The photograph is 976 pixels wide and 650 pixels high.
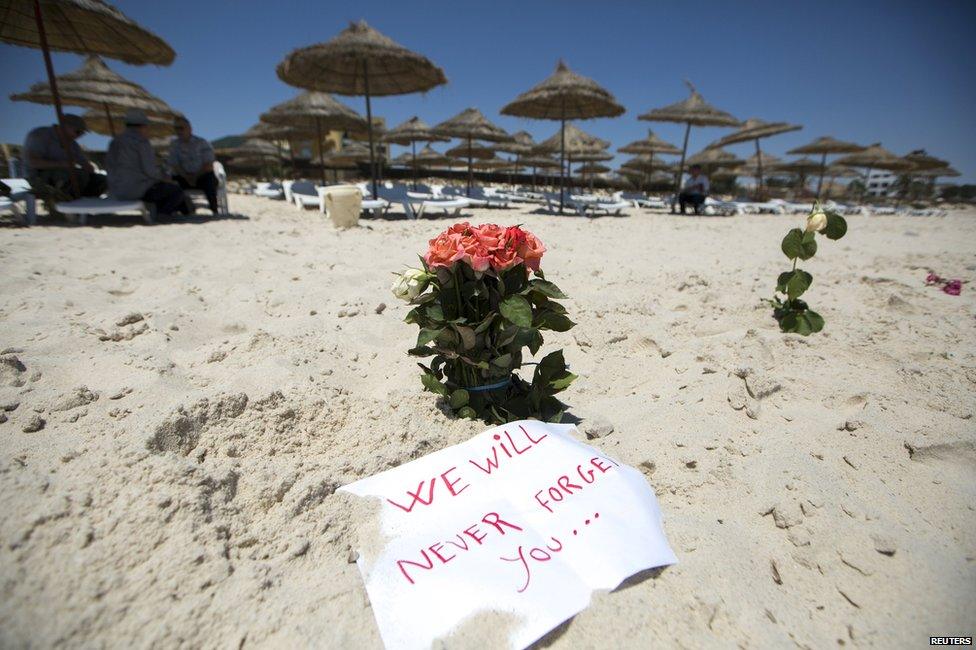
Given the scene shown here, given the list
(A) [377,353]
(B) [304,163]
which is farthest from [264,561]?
(B) [304,163]

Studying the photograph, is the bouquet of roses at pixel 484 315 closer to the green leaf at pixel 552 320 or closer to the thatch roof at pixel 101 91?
the green leaf at pixel 552 320

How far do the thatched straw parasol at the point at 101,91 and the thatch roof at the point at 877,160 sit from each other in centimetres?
2071

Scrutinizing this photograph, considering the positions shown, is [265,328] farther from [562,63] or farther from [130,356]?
[562,63]

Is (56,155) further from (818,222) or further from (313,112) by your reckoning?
(818,222)

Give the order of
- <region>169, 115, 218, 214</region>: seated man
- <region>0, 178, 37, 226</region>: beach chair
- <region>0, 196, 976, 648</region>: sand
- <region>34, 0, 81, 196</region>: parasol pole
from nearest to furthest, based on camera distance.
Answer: <region>0, 196, 976, 648</region>: sand → <region>0, 178, 37, 226</region>: beach chair → <region>34, 0, 81, 196</region>: parasol pole → <region>169, 115, 218, 214</region>: seated man

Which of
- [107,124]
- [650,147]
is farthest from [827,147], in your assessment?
[107,124]

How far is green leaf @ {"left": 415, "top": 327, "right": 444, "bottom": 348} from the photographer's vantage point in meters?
1.22

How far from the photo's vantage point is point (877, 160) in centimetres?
1598

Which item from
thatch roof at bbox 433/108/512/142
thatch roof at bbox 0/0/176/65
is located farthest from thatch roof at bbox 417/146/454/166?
thatch roof at bbox 0/0/176/65

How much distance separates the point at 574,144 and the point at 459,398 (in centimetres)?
1459

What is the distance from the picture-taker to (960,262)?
11.8 ft

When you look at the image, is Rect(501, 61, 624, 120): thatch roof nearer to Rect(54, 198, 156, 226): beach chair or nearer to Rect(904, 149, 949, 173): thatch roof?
Rect(54, 198, 156, 226): beach chair

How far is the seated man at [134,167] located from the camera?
4.67m

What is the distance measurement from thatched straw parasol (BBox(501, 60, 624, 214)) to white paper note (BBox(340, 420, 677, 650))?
24.2ft
